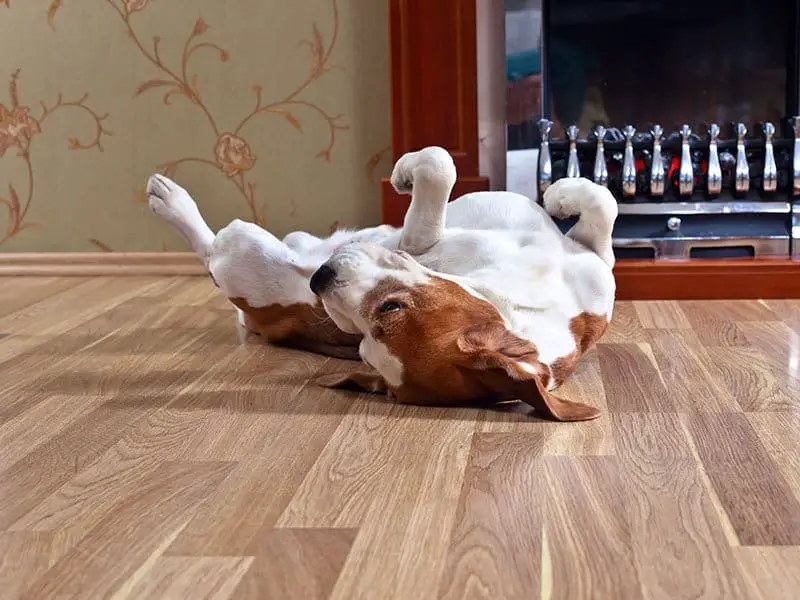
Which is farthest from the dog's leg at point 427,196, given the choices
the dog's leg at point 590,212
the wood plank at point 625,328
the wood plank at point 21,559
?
the wood plank at point 21,559

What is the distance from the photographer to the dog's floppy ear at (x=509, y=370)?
1.61 metres

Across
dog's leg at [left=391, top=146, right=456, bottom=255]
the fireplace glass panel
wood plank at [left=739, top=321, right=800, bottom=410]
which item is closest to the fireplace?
the fireplace glass panel

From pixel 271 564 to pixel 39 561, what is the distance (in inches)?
10.1

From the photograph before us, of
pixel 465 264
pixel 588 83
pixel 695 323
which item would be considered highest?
pixel 588 83

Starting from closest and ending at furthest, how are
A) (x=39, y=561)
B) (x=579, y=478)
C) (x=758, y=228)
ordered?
(x=39, y=561), (x=579, y=478), (x=758, y=228)

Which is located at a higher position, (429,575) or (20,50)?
(20,50)

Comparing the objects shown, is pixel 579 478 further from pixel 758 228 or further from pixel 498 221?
pixel 758 228

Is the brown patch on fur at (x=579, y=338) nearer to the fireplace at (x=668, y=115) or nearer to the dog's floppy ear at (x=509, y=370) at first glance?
the dog's floppy ear at (x=509, y=370)

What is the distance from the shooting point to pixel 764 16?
2.90 meters

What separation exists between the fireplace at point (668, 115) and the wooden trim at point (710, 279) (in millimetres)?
88

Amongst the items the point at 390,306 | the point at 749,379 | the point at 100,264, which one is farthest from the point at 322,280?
the point at 100,264

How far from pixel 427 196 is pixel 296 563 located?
3.37 feet

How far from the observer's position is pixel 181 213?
2.40 m

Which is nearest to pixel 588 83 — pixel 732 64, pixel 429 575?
pixel 732 64
